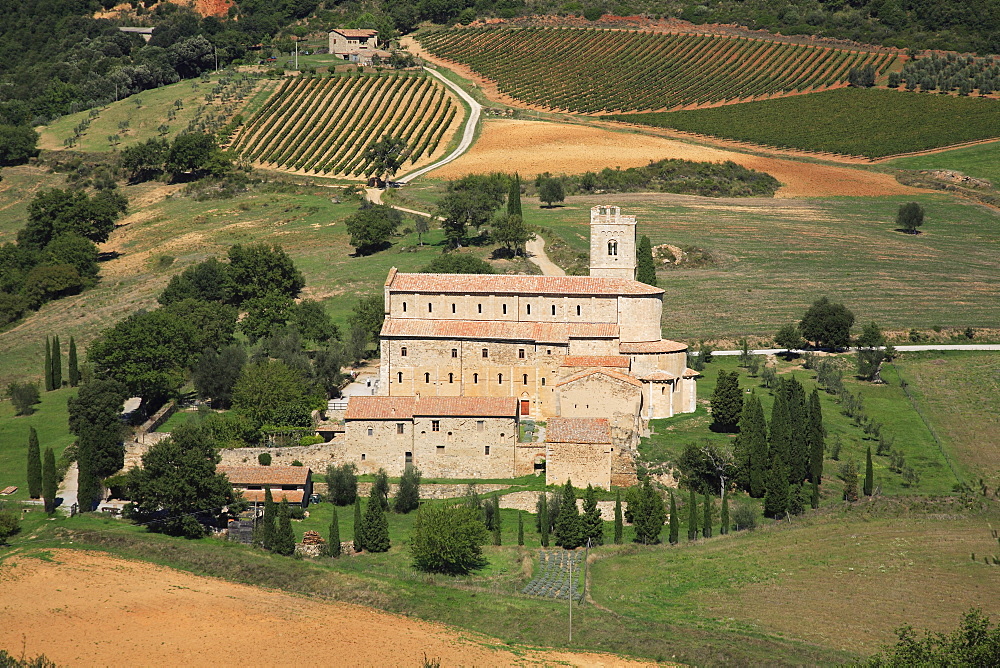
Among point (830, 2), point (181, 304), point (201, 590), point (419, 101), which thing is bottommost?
point (201, 590)

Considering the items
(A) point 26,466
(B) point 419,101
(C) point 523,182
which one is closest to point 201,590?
(A) point 26,466

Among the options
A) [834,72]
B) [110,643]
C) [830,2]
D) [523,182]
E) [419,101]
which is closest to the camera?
[110,643]

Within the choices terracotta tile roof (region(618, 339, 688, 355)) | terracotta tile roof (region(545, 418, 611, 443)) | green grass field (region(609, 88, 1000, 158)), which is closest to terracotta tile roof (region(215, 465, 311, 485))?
terracotta tile roof (region(545, 418, 611, 443))

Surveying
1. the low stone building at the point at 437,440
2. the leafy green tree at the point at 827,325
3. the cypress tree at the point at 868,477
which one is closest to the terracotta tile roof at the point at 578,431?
the low stone building at the point at 437,440

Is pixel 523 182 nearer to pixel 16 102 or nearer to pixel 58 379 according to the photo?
pixel 58 379

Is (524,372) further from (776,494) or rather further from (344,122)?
(344,122)

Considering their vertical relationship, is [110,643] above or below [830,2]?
below

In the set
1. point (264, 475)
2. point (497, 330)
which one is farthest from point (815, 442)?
point (264, 475)

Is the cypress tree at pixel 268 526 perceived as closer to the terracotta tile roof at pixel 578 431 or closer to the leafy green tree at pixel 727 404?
the terracotta tile roof at pixel 578 431
